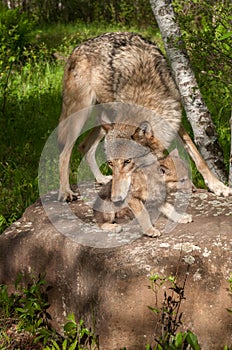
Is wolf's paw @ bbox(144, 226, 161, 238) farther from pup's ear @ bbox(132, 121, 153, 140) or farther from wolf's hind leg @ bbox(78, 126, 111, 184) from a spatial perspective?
wolf's hind leg @ bbox(78, 126, 111, 184)

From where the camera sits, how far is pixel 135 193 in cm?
405

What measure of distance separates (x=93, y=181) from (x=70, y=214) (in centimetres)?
100

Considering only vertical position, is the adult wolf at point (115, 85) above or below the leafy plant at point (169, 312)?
above

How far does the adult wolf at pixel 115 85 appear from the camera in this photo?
489 cm

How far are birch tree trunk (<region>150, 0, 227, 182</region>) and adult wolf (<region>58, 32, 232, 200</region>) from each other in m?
0.21

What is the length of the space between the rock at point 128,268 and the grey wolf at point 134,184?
0.10 meters

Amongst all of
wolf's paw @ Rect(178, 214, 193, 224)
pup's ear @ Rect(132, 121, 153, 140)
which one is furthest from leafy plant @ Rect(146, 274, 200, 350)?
pup's ear @ Rect(132, 121, 153, 140)

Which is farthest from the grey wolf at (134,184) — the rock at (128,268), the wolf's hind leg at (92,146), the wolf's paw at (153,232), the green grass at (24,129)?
the green grass at (24,129)

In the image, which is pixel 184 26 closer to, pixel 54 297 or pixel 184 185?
pixel 184 185

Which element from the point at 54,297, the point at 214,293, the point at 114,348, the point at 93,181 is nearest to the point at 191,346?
the point at 214,293

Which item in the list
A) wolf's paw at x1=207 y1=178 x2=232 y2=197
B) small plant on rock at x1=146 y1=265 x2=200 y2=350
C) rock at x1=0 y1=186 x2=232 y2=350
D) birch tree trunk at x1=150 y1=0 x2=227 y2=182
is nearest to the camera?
small plant on rock at x1=146 y1=265 x2=200 y2=350

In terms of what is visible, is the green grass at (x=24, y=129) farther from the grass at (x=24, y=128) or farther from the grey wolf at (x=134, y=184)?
the grey wolf at (x=134, y=184)

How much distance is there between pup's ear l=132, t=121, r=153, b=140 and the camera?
13.6ft

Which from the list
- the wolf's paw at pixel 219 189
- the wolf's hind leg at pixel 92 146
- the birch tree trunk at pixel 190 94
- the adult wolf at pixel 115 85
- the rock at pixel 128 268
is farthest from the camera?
the wolf's hind leg at pixel 92 146
